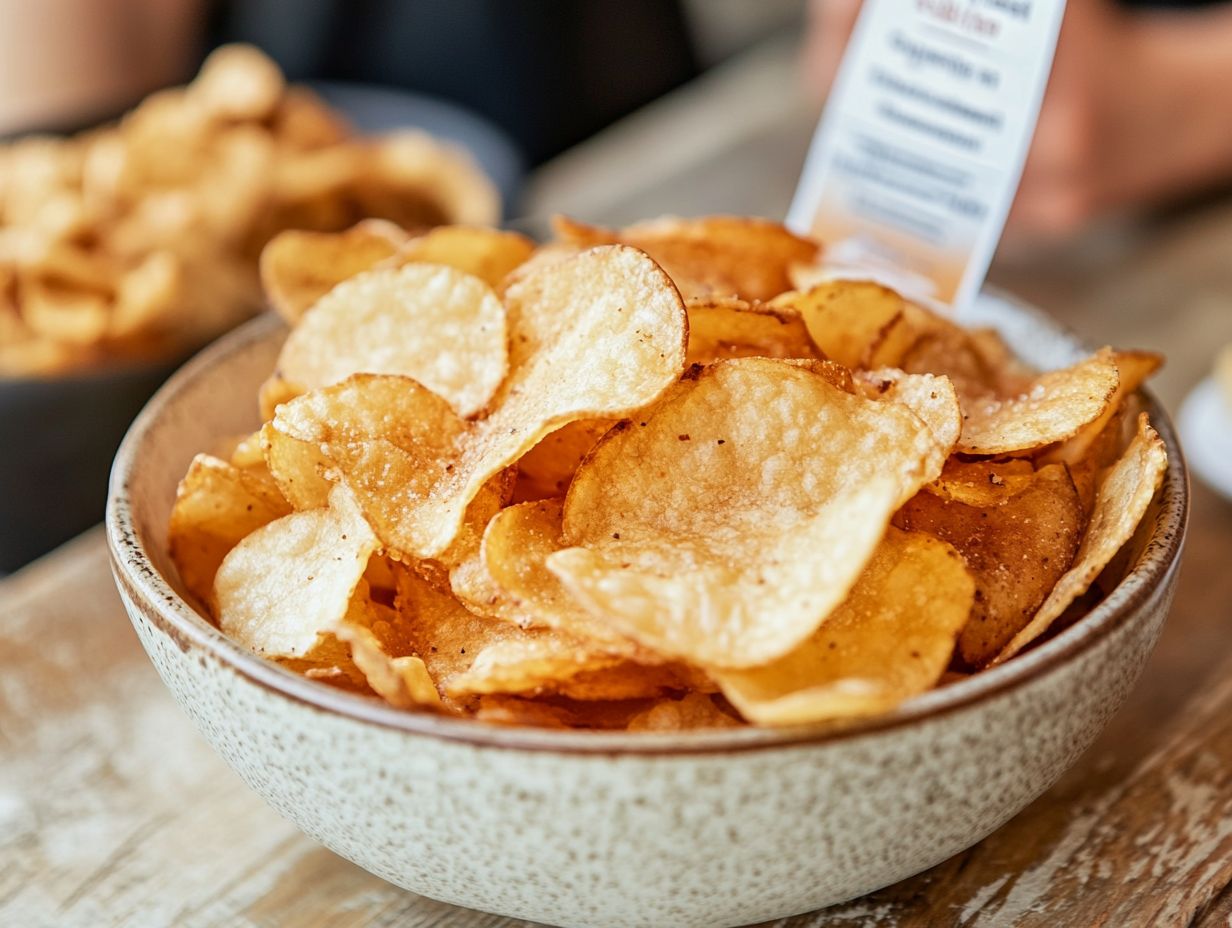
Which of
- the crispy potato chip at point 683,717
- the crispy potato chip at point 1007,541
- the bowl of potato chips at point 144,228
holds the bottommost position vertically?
the bowl of potato chips at point 144,228

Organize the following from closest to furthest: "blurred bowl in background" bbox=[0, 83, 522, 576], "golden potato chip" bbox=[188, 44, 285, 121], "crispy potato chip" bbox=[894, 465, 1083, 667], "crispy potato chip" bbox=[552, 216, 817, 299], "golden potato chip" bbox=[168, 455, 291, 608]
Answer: "crispy potato chip" bbox=[894, 465, 1083, 667]
"golden potato chip" bbox=[168, 455, 291, 608]
"crispy potato chip" bbox=[552, 216, 817, 299]
"blurred bowl in background" bbox=[0, 83, 522, 576]
"golden potato chip" bbox=[188, 44, 285, 121]

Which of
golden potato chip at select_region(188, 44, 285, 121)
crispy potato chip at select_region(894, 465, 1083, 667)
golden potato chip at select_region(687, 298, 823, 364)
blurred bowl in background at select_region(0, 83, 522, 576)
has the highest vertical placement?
golden potato chip at select_region(687, 298, 823, 364)

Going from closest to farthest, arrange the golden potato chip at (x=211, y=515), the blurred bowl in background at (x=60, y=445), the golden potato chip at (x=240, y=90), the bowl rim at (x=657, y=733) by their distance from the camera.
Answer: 1. the bowl rim at (x=657, y=733)
2. the golden potato chip at (x=211, y=515)
3. the blurred bowl in background at (x=60, y=445)
4. the golden potato chip at (x=240, y=90)

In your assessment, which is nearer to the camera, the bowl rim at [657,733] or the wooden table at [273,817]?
the bowl rim at [657,733]

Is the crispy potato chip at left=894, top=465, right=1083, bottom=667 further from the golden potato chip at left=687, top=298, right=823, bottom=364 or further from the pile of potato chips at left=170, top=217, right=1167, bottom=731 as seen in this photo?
the golden potato chip at left=687, top=298, right=823, bottom=364

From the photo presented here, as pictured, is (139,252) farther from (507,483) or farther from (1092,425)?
(1092,425)

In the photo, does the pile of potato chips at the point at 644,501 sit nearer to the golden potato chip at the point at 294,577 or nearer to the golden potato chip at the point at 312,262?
the golden potato chip at the point at 294,577

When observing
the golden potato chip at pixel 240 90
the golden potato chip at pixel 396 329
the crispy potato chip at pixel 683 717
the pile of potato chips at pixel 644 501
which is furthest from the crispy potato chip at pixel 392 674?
the golden potato chip at pixel 240 90

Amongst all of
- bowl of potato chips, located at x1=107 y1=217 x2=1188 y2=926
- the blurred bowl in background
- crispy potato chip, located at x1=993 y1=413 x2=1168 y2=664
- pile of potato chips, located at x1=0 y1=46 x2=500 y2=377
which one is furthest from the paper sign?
the blurred bowl in background
